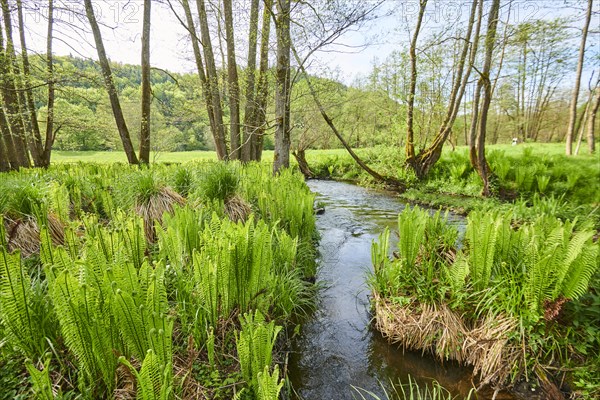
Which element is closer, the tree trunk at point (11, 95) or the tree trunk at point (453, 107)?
the tree trunk at point (11, 95)

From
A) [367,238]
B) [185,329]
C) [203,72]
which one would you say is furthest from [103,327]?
[203,72]

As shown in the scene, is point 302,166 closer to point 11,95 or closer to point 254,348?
point 11,95

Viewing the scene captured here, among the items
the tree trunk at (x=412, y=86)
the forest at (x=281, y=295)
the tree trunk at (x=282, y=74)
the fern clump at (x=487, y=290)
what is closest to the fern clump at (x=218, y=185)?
the forest at (x=281, y=295)

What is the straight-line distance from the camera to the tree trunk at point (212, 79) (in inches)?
347

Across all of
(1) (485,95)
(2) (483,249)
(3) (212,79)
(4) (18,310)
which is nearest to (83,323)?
(4) (18,310)

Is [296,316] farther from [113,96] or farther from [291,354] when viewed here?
[113,96]

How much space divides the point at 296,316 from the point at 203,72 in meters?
9.65

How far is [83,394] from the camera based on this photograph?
1290 mm

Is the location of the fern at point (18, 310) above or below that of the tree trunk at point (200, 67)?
below

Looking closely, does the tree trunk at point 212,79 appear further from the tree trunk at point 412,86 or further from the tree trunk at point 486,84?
the tree trunk at point 486,84

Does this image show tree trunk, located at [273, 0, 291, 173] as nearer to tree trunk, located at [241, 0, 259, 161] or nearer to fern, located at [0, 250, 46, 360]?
tree trunk, located at [241, 0, 259, 161]

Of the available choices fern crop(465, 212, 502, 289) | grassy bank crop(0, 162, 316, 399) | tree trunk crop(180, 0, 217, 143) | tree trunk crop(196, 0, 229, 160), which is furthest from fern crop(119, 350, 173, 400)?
tree trunk crop(180, 0, 217, 143)

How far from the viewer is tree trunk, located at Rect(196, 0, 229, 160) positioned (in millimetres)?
Result: 8822

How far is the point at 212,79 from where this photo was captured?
29.8 ft
